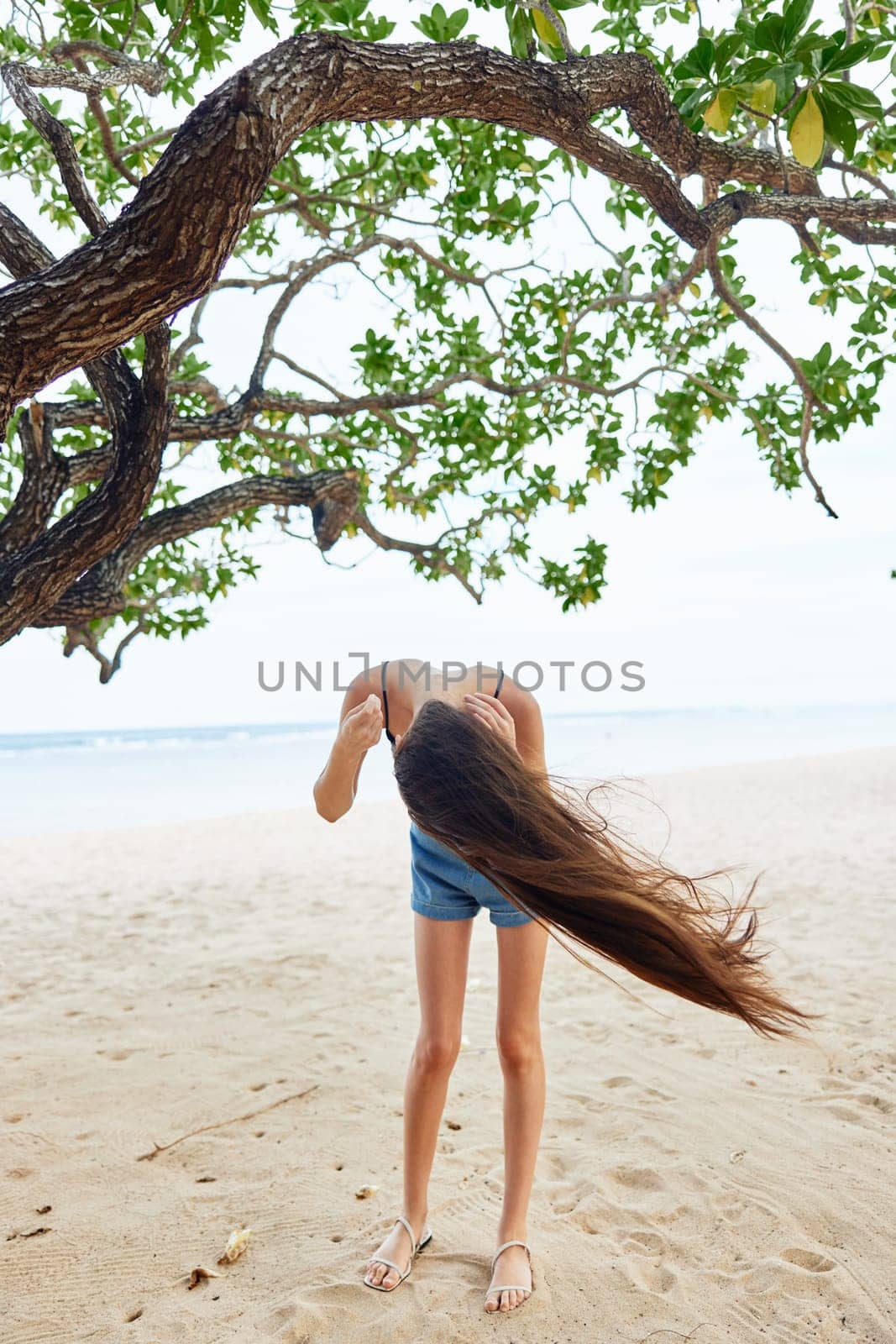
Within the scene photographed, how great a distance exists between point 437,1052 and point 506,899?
0.47 m

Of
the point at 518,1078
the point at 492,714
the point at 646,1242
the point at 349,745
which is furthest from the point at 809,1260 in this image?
the point at 349,745

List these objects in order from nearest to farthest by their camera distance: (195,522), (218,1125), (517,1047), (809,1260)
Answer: (517,1047) → (809,1260) → (218,1125) → (195,522)

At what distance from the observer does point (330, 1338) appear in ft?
7.09

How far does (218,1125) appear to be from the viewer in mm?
3434

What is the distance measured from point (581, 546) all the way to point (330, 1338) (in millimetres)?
3520

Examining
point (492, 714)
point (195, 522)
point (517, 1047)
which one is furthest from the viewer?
point (195, 522)

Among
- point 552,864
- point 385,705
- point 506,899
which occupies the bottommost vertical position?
point 506,899

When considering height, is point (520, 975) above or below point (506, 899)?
below

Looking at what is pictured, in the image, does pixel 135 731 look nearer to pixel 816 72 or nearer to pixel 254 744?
pixel 254 744

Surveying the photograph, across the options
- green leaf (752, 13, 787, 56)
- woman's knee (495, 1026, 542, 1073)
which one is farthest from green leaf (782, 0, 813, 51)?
woman's knee (495, 1026, 542, 1073)

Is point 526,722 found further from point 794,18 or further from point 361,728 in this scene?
point 794,18

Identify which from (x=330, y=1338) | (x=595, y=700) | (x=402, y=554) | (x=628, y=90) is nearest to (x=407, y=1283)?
(x=330, y=1338)

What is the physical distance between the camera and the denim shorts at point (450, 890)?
90.3 inches

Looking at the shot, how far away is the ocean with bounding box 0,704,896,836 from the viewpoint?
18.6 m
